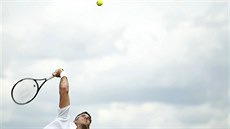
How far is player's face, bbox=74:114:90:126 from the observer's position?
10203mm

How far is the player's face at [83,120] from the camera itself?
10.2m

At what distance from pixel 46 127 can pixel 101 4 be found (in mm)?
7233

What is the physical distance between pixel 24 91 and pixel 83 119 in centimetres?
188

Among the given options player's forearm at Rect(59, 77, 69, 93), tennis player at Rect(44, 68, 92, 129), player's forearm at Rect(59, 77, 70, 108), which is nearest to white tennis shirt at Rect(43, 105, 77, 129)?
tennis player at Rect(44, 68, 92, 129)

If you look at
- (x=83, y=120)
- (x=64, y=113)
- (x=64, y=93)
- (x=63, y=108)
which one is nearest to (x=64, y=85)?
(x=64, y=93)

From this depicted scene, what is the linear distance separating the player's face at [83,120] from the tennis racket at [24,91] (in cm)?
138

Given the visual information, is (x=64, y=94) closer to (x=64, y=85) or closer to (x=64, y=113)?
(x=64, y=85)

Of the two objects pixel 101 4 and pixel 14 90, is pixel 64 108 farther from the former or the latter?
pixel 101 4

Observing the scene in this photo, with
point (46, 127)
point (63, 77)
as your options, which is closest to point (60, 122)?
point (46, 127)

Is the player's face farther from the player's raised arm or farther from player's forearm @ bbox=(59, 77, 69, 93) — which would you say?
player's forearm @ bbox=(59, 77, 69, 93)

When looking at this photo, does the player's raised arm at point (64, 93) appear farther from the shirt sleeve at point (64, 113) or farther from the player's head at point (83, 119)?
the player's head at point (83, 119)

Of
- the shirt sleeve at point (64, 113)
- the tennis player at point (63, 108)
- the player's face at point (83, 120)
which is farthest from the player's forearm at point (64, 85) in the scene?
the player's face at point (83, 120)

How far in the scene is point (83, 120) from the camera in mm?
10227

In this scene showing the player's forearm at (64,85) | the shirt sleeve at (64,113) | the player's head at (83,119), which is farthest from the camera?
the player's head at (83,119)
